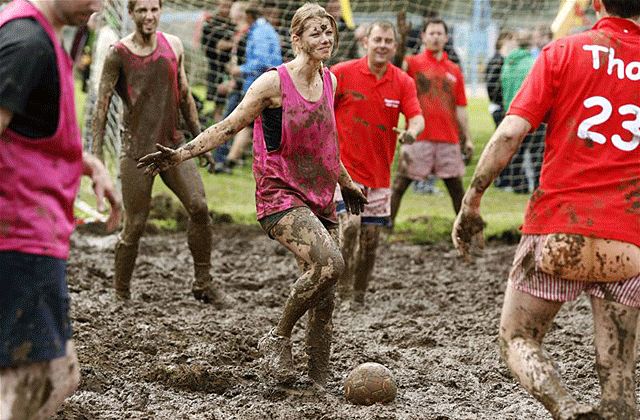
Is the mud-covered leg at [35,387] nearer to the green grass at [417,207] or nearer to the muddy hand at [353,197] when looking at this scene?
the muddy hand at [353,197]

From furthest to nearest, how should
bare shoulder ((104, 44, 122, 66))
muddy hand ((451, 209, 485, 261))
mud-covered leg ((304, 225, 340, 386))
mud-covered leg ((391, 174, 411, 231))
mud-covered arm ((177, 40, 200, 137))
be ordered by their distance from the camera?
mud-covered leg ((391, 174, 411, 231)) → mud-covered arm ((177, 40, 200, 137)) → bare shoulder ((104, 44, 122, 66)) → mud-covered leg ((304, 225, 340, 386)) → muddy hand ((451, 209, 485, 261))

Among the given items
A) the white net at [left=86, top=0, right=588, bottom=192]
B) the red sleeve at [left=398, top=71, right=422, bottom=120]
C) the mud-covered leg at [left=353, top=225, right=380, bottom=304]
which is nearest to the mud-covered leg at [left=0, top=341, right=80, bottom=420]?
the mud-covered leg at [left=353, top=225, right=380, bottom=304]

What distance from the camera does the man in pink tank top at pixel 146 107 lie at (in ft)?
25.9

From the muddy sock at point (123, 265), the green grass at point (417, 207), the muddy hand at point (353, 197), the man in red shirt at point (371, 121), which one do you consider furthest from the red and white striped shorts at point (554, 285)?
the green grass at point (417, 207)

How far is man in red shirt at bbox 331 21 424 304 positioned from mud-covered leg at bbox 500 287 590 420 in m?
3.93

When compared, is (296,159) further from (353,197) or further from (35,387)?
(35,387)

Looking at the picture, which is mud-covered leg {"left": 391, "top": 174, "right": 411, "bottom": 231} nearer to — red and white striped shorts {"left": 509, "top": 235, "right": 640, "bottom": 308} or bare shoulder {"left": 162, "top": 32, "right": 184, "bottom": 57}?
bare shoulder {"left": 162, "top": 32, "right": 184, "bottom": 57}

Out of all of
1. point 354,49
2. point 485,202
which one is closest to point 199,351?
point 485,202

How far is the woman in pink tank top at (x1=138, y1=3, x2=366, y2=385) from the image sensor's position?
18.6ft

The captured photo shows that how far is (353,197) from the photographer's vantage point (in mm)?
6379

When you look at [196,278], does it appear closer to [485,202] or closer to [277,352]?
[277,352]

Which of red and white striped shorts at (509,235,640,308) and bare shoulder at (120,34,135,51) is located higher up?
red and white striped shorts at (509,235,640,308)

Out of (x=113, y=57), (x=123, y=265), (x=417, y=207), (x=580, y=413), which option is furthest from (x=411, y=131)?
(x=417, y=207)

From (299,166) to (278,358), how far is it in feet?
3.40
